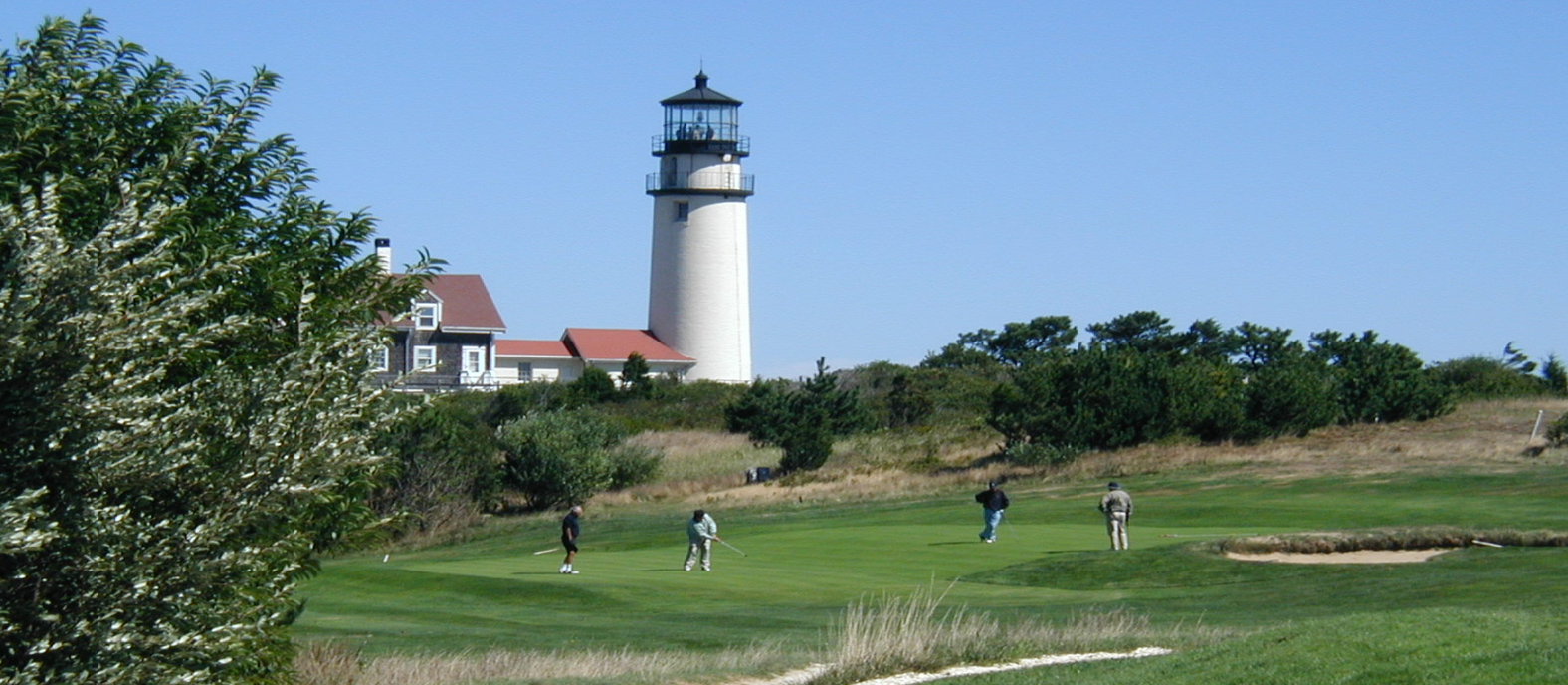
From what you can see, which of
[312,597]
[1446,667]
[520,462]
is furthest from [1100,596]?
[520,462]

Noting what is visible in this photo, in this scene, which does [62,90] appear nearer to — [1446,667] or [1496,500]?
[1446,667]

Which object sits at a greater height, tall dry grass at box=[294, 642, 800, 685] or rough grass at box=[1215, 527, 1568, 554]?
rough grass at box=[1215, 527, 1568, 554]

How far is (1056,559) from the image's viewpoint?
94.7 feet

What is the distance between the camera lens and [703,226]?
7925cm

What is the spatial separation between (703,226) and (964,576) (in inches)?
2088

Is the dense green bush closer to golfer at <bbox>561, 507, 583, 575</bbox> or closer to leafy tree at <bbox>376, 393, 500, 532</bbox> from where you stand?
leafy tree at <bbox>376, 393, 500, 532</bbox>

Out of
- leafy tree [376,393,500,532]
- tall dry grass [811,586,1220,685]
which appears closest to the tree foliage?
leafy tree [376,393,500,532]

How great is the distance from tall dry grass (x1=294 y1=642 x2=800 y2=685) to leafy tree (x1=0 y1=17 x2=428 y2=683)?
3.46 metres

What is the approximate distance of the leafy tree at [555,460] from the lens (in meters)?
50.6

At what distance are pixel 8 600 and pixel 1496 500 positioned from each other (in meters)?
33.9

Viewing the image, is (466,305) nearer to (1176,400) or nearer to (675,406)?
(675,406)

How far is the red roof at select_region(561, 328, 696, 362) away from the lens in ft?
271

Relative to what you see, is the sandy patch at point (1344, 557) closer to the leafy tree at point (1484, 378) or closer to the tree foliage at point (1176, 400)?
the tree foliage at point (1176, 400)

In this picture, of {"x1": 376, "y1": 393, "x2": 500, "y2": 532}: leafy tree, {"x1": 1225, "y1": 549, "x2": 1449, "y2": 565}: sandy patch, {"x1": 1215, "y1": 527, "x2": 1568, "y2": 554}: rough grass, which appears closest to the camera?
{"x1": 1225, "y1": 549, "x2": 1449, "y2": 565}: sandy patch
